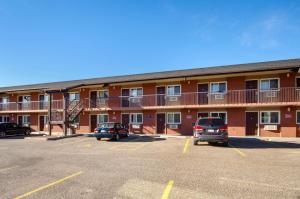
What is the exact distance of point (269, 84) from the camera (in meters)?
19.7

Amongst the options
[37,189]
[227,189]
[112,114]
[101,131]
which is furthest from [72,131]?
[227,189]

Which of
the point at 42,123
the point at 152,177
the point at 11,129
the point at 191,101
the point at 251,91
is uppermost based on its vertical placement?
the point at 251,91

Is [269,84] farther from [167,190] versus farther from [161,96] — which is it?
[167,190]

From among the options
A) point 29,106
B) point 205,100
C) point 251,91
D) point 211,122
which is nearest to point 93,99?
point 29,106

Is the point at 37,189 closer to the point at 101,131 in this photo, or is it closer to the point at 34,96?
the point at 101,131

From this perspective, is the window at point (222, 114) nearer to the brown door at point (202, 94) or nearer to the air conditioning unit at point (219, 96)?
the brown door at point (202, 94)

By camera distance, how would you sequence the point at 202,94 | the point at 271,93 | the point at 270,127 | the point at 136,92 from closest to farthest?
1. the point at 271,93
2. the point at 270,127
3. the point at 202,94
4. the point at 136,92

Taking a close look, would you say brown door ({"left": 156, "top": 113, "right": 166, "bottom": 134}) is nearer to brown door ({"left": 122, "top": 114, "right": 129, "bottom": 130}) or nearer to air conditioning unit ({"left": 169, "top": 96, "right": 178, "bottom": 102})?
air conditioning unit ({"left": 169, "top": 96, "right": 178, "bottom": 102})

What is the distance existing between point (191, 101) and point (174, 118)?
2510mm

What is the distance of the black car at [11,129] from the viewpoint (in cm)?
2332

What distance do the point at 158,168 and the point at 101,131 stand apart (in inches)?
402

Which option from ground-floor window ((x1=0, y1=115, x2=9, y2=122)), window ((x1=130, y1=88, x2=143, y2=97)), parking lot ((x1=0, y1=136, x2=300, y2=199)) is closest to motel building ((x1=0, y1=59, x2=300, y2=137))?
window ((x1=130, y1=88, x2=143, y2=97))

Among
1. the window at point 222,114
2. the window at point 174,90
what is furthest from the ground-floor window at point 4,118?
the window at point 222,114

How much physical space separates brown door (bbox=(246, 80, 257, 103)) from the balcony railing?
2038cm
